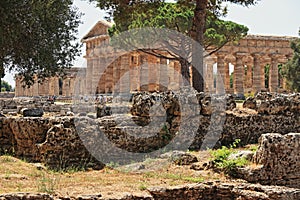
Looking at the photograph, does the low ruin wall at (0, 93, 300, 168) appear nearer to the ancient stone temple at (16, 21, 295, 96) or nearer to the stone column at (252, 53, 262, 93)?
the ancient stone temple at (16, 21, 295, 96)

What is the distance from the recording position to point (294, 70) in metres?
43.6

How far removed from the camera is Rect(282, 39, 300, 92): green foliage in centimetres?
4306

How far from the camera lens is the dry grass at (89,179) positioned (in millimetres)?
6895

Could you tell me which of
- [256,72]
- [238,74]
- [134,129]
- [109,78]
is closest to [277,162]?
[134,129]

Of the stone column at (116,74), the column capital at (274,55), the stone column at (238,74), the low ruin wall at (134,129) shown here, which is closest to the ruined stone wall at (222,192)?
Answer: the low ruin wall at (134,129)

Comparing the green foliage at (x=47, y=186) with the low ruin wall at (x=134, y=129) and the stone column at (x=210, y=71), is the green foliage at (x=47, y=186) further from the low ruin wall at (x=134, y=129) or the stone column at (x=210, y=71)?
the stone column at (x=210, y=71)

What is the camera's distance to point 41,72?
16.0m

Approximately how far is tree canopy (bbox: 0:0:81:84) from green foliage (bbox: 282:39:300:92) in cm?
3027

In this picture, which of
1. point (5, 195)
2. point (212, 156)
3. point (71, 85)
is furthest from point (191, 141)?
point (71, 85)

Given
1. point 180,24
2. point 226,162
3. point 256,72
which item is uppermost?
point 180,24

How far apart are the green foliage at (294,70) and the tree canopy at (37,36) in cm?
3027

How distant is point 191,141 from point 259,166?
2486 mm

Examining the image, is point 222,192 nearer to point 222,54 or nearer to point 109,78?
point 222,54

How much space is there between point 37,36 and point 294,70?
32645 millimetres
